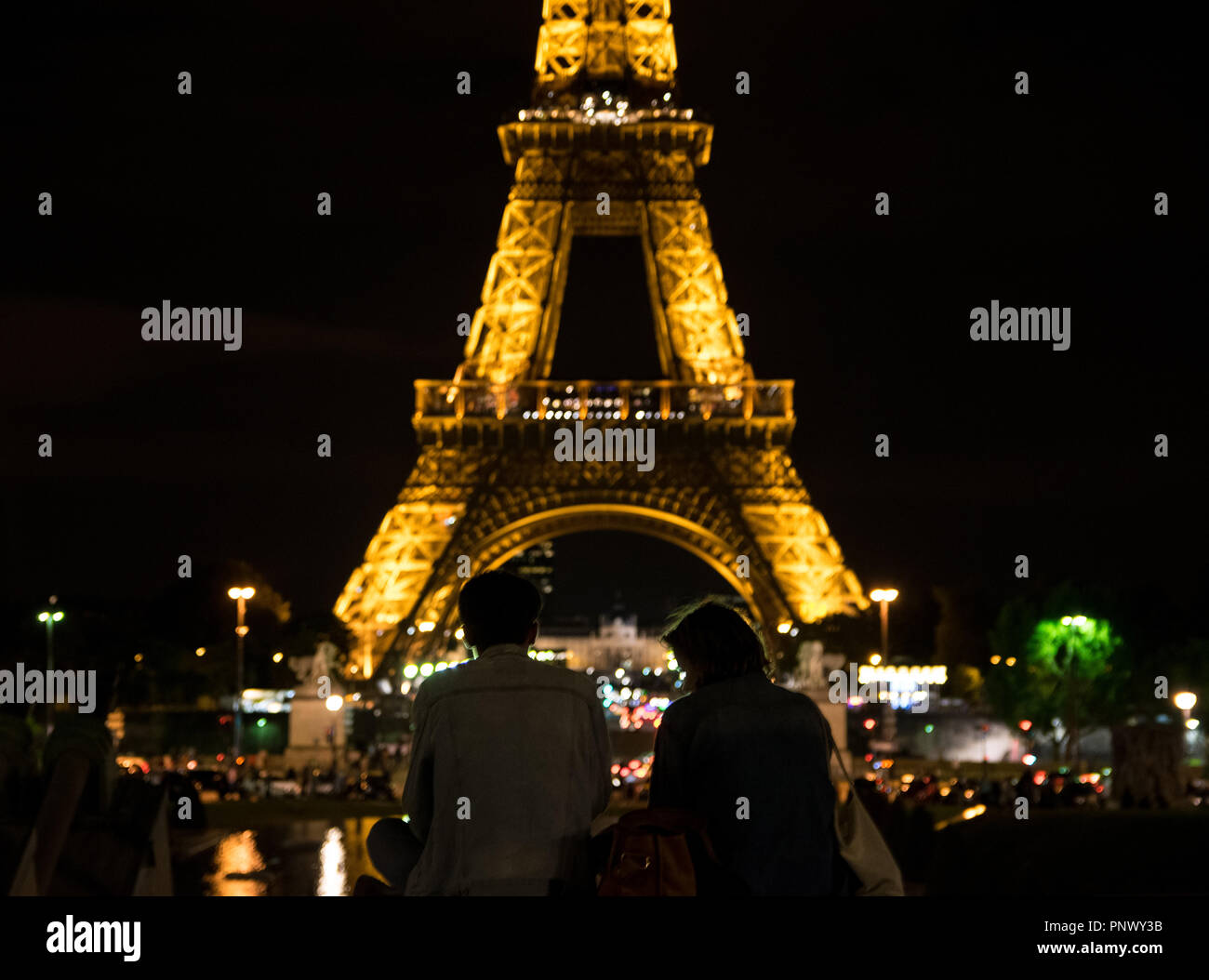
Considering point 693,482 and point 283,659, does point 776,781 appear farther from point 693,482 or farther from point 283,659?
point 283,659

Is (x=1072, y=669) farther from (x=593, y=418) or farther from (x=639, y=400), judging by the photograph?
(x=593, y=418)

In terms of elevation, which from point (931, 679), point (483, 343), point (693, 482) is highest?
point (483, 343)

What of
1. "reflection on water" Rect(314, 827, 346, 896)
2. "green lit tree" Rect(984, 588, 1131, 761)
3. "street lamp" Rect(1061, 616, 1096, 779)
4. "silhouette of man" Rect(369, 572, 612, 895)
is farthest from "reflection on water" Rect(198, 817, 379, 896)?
"green lit tree" Rect(984, 588, 1131, 761)

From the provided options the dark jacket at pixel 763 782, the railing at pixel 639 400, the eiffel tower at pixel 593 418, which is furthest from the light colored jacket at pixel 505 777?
the railing at pixel 639 400
